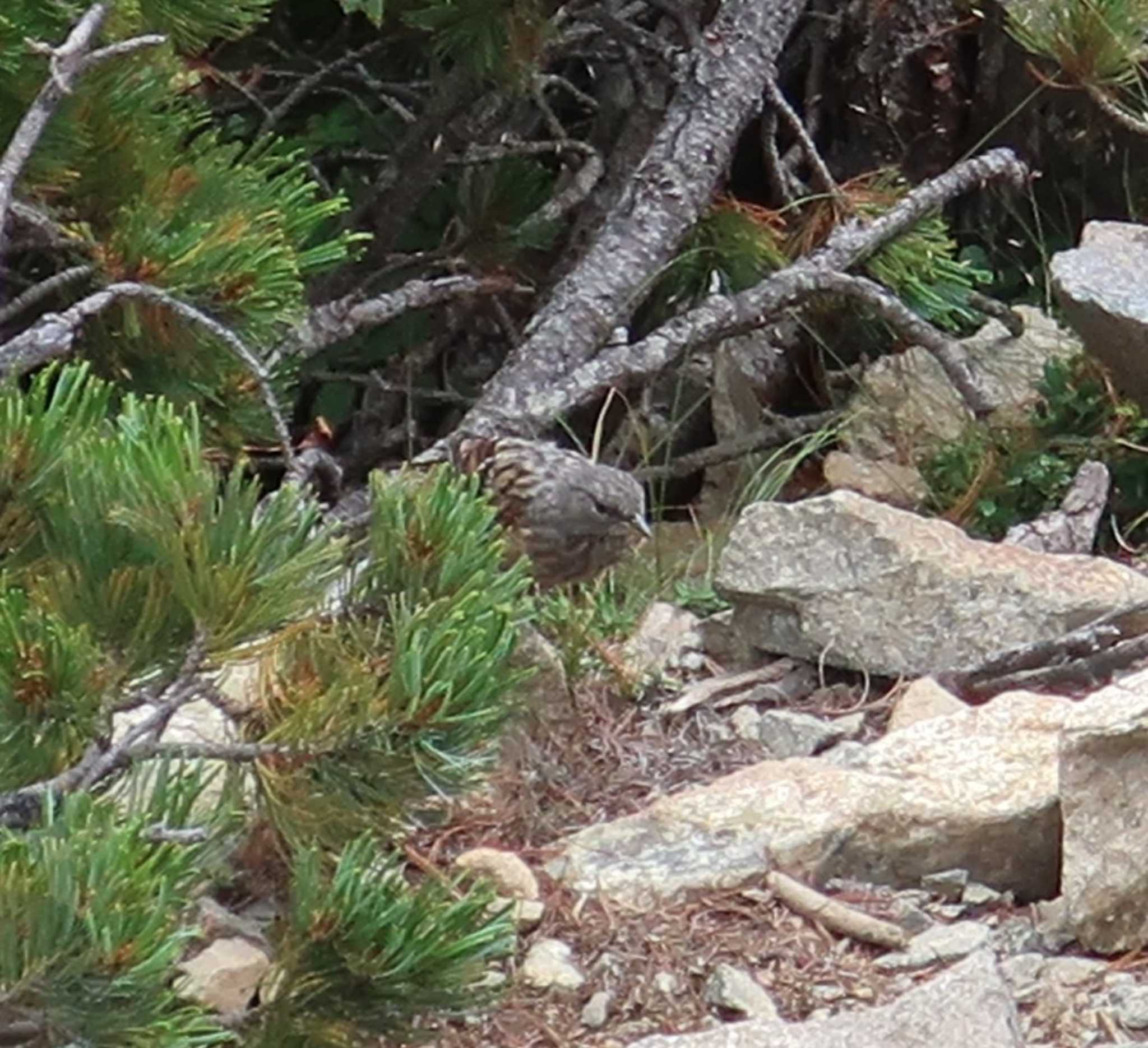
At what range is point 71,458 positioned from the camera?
1432 mm

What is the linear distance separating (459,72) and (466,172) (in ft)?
1.76

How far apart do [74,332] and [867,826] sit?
41.1 inches

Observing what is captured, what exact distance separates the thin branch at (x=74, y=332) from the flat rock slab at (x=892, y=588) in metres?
1.17

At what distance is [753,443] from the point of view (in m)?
4.34

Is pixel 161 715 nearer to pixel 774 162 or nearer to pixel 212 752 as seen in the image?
pixel 212 752

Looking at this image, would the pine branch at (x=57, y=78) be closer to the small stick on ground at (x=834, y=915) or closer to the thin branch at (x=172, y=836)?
the thin branch at (x=172, y=836)

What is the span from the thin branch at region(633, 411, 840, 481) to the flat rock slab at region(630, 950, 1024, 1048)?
244 centimetres

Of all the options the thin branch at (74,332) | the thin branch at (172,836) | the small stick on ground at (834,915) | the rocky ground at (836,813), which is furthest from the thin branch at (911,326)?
the thin branch at (172,836)

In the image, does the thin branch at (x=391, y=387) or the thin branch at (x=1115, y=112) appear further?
the thin branch at (x=391, y=387)

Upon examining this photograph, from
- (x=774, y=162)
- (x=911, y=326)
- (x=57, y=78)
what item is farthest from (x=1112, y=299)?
(x=57, y=78)

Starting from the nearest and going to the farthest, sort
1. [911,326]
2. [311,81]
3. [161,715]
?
[161,715] → [911,326] → [311,81]

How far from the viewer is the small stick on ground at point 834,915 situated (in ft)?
7.16

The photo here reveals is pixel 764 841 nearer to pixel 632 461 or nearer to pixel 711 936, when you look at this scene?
pixel 711 936

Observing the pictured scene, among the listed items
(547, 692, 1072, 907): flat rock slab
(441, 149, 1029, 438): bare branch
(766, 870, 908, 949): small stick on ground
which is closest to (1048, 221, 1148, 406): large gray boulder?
(441, 149, 1029, 438): bare branch
